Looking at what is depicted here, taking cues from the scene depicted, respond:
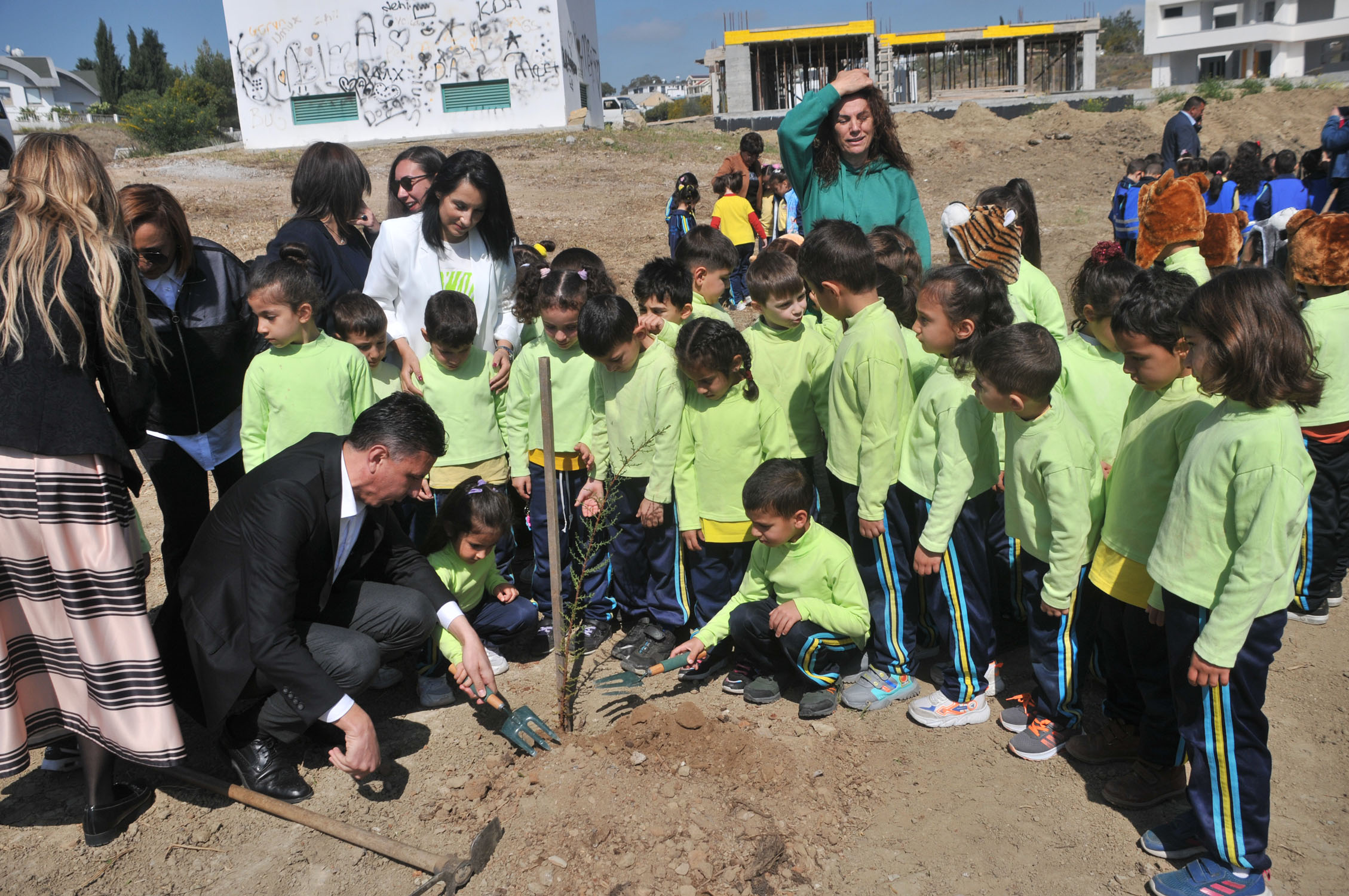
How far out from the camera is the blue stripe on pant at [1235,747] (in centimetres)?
238

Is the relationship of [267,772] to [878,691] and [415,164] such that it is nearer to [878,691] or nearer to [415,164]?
[878,691]

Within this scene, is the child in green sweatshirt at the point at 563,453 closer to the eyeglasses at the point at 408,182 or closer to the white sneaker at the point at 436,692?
the white sneaker at the point at 436,692

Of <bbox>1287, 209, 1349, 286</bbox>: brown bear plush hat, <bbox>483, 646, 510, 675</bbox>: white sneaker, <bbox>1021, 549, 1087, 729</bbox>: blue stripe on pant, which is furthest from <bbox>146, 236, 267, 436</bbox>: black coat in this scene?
<bbox>1287, 209, 1349, 286</bbox>: brown bear plush hat

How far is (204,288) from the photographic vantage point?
3.70m

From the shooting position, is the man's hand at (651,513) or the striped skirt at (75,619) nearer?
the striped skirt at (75,619)

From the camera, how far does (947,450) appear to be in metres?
3.24

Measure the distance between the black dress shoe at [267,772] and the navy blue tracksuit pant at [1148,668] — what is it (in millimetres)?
2827

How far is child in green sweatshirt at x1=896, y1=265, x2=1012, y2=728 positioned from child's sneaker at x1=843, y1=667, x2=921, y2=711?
32 millimetres

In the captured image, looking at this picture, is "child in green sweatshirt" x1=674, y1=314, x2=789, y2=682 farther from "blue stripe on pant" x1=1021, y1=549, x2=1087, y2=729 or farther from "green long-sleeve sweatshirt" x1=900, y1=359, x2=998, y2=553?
"blue stripe on pant" x1=1021, y1=549, x2=1087, y2=729

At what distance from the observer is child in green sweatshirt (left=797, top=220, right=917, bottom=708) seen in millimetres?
3365

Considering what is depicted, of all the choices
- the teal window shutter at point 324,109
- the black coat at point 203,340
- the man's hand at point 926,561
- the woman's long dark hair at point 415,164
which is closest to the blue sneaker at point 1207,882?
the man's hand at point 926,561

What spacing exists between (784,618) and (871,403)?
870 mm

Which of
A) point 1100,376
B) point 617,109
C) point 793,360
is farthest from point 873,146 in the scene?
point 617,109

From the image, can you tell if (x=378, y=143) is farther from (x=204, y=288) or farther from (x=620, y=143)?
(x=204, y=288)
